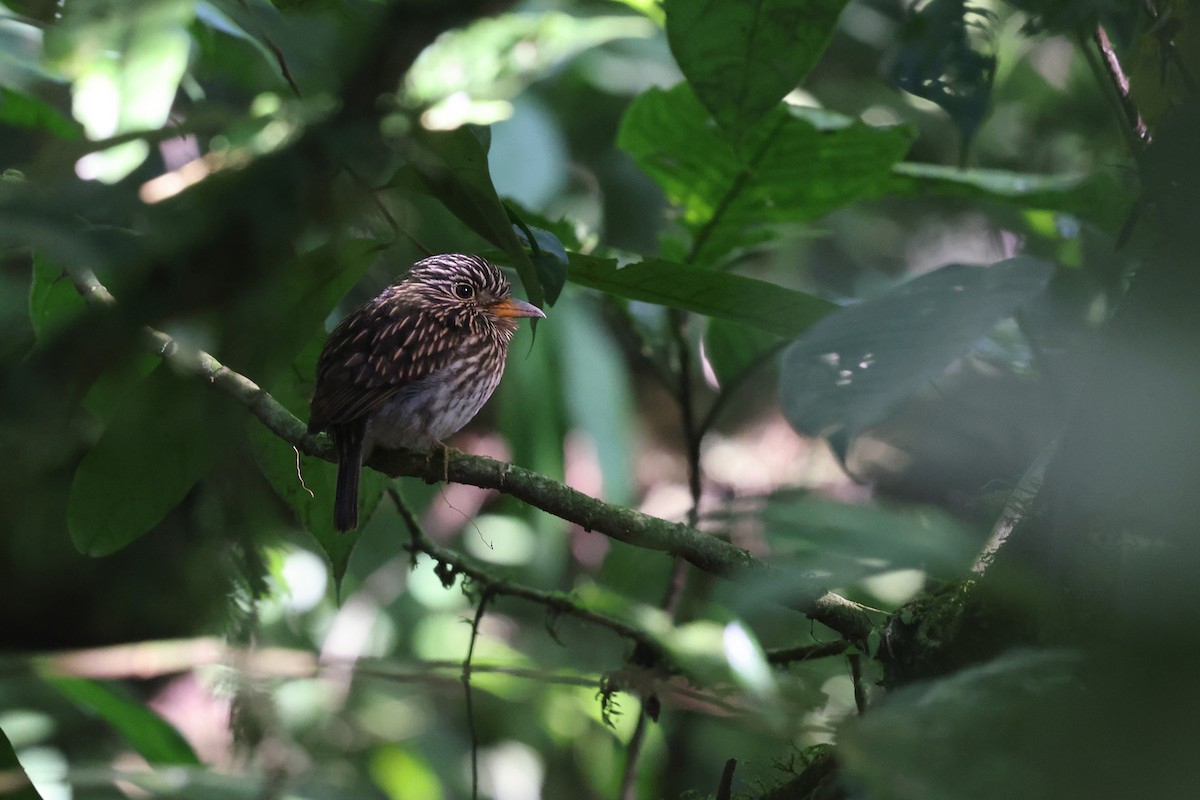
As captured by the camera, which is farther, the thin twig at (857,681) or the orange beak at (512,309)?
the orange beak at (512,309)

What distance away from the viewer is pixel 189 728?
12.8ft

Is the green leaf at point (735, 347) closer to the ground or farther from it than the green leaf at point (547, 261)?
closer to the ground

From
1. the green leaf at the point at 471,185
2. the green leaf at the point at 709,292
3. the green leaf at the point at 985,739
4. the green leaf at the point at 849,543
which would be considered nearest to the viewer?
the green leaf at the point at 985,739

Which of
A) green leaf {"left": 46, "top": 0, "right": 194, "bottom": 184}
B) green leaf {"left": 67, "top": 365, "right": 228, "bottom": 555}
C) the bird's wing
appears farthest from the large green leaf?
green leaf {"left": 67, "top": 365, "right": 228, "bottom": 555}

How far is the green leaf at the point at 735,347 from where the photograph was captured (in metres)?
2.54

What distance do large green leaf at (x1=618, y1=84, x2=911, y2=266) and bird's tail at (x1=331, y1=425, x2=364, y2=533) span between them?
93 centimetres

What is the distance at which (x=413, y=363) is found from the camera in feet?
8.00

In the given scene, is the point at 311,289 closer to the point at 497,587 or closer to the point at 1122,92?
the point at 497,587

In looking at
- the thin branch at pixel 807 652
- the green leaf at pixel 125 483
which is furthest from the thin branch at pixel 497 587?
the green leaf at pixel 125 483

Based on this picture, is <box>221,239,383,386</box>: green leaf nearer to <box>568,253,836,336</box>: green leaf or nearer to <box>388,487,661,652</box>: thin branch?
<box>568,253,836,336</box>: green leaf

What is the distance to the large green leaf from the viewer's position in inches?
89.7

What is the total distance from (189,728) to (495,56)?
2.66 meters

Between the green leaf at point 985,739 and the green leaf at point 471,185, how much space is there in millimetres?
748

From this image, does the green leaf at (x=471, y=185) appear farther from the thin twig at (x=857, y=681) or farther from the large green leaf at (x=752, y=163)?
the large green leaf at (x=752, y=163)
